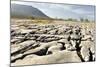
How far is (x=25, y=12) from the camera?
2424 millimetres

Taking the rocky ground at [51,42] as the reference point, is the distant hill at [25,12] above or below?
above

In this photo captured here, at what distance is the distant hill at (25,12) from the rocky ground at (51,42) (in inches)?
3.0

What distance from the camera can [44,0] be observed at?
8.21 feet

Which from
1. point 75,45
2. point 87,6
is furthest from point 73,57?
point 87,6

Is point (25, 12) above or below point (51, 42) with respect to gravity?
above

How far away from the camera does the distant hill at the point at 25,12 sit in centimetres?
236

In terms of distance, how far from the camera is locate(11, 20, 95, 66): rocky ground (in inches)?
93.1

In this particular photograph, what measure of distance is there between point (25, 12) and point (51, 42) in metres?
0.50

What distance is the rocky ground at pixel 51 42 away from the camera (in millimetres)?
2365

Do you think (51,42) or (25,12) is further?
(51,42)

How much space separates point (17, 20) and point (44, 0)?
436 mm
